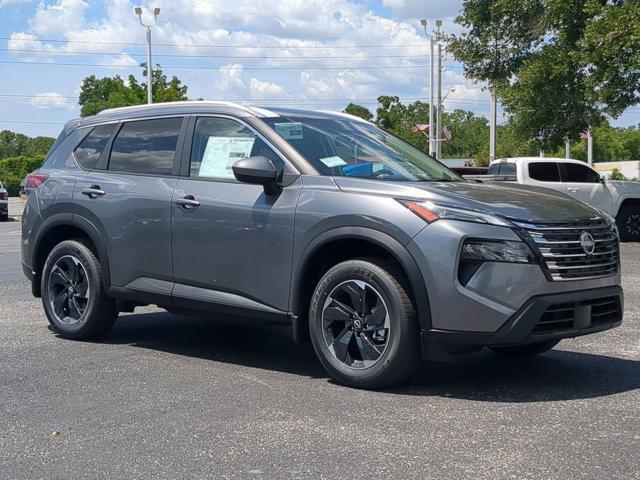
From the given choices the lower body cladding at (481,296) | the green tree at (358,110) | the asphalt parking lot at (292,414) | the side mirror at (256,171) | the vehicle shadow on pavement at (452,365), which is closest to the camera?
the asphalt parking lot at (292,414)

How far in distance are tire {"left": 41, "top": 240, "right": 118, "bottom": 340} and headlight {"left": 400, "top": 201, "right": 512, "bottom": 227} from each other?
9.22ft

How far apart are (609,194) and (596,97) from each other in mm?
2114

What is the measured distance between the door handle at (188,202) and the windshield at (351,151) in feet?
2.44

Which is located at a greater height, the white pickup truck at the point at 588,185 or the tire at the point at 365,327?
the white pickup truck at the point at 588,185

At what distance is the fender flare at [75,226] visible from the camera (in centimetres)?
685

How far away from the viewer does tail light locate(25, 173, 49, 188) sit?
745 centimetres

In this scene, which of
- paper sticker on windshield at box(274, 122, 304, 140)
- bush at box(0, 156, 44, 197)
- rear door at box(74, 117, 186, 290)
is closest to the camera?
paper sticker on windshield at box(274, 122, 304, 140)

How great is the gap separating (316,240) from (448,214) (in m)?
0.89

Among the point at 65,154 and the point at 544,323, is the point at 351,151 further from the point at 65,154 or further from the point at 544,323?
the point at 65,154

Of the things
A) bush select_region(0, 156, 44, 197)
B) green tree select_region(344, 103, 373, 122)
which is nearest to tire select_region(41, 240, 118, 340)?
bush select_region(0, 156, 44, 197)

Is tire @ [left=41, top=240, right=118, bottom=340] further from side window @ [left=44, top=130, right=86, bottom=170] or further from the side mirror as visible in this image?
the side mirror

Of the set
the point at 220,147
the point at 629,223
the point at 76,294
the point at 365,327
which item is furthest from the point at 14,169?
the point at 365,327

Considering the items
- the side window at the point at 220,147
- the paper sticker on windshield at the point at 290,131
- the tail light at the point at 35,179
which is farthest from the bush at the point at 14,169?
the paper sticker on windshield at the point at 290,131

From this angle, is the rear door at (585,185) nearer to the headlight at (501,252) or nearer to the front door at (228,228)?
the front door at (228,228)
